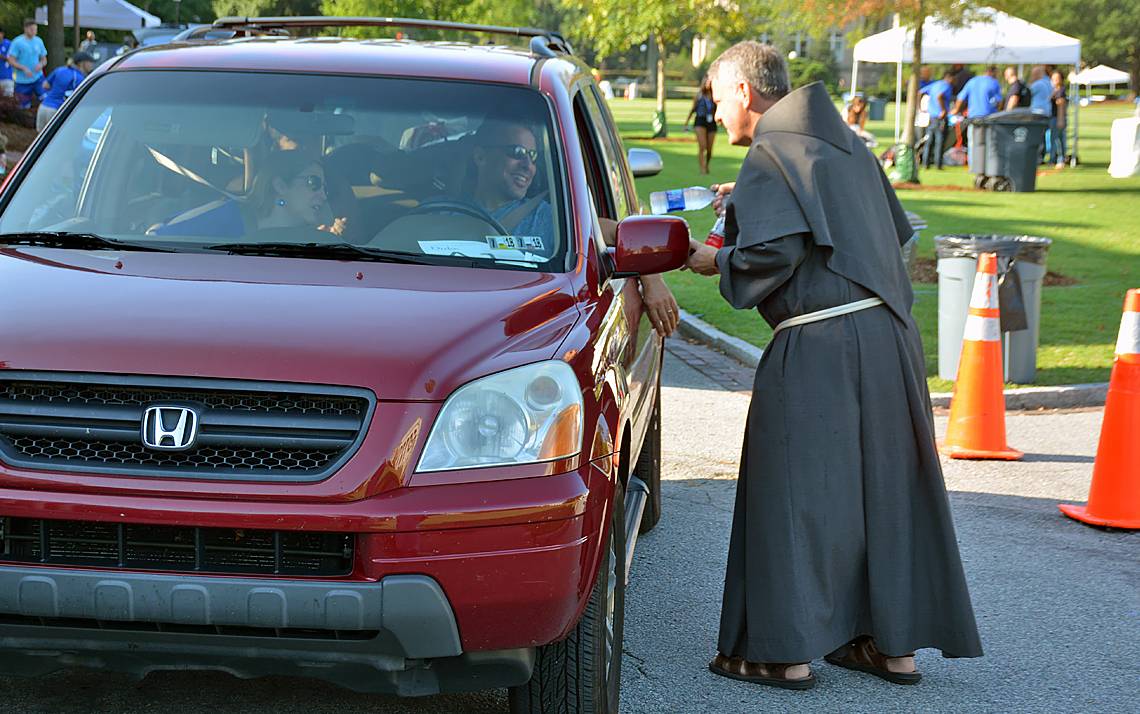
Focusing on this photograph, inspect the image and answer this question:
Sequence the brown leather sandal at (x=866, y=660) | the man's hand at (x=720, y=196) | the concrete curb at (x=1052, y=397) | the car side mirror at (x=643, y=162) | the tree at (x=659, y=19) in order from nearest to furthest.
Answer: the brown leather sandal at (x=866, y=660) < the man's hand at (x=720, y=196) < the car side mirror at (x=643, y=162) < the concrete curb at (x=1052, y=397) < the tree at (x=659, y=19)

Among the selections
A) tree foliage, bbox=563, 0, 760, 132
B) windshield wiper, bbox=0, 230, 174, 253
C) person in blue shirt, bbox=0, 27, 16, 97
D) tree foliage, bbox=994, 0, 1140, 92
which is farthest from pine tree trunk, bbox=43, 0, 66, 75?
tree foliage, bbox=994, 0, 1140, 92

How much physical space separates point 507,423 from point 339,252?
957 millimetres

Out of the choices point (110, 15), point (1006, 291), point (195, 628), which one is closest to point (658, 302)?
point (195, 628)

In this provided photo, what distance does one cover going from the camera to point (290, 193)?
14.6ft

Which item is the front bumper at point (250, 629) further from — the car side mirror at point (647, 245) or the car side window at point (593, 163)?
the car side window at point (593, 163)

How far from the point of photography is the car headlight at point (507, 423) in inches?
133

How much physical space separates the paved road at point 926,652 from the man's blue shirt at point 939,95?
23.2 meters

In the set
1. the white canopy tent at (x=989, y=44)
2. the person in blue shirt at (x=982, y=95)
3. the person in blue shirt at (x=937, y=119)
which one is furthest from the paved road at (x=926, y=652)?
the person in blue shirt at (x=937, y=119)

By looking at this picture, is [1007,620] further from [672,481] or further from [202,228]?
[202,228]

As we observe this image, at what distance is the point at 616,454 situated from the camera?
3.86 meters

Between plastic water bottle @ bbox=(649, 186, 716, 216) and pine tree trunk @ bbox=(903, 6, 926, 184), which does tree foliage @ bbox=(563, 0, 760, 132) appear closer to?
pine tree trunk @ bbox=(903, 6, 926, 184)

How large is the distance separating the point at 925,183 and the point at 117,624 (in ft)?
80.6

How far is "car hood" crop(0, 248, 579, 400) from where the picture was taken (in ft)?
11.0

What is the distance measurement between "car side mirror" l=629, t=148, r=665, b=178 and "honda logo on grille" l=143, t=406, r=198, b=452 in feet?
12.6
